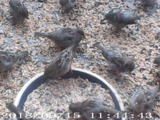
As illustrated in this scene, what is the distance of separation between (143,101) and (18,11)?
84.1 inches

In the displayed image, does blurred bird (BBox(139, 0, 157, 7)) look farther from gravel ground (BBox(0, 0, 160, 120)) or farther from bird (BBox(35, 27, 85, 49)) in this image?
bird (BBox(35, 27, 85, 49))

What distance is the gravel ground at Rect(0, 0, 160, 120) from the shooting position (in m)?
2.48

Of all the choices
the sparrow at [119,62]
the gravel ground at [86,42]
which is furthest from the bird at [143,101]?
the sparrow at [119,62]

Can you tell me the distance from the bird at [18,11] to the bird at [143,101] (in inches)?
77.0

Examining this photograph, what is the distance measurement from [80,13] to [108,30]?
0.60 metres

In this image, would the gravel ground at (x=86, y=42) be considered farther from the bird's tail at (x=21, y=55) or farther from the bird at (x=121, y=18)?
the bird at (x=121, y=18)

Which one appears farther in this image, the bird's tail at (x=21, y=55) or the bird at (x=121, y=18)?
the bird at (x=121, y=18)

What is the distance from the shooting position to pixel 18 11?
2918 mm

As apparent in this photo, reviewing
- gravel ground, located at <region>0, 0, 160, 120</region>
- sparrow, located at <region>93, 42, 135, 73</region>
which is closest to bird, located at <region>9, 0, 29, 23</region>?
gravel ground, located at <region>0, 0, 160, 120</region>

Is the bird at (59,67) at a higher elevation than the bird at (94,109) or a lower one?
higher

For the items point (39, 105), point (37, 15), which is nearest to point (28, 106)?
point (39, 105)

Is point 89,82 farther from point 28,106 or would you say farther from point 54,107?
point 28,106

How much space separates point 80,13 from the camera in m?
3.42

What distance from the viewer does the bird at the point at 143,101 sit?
2.11 meters
